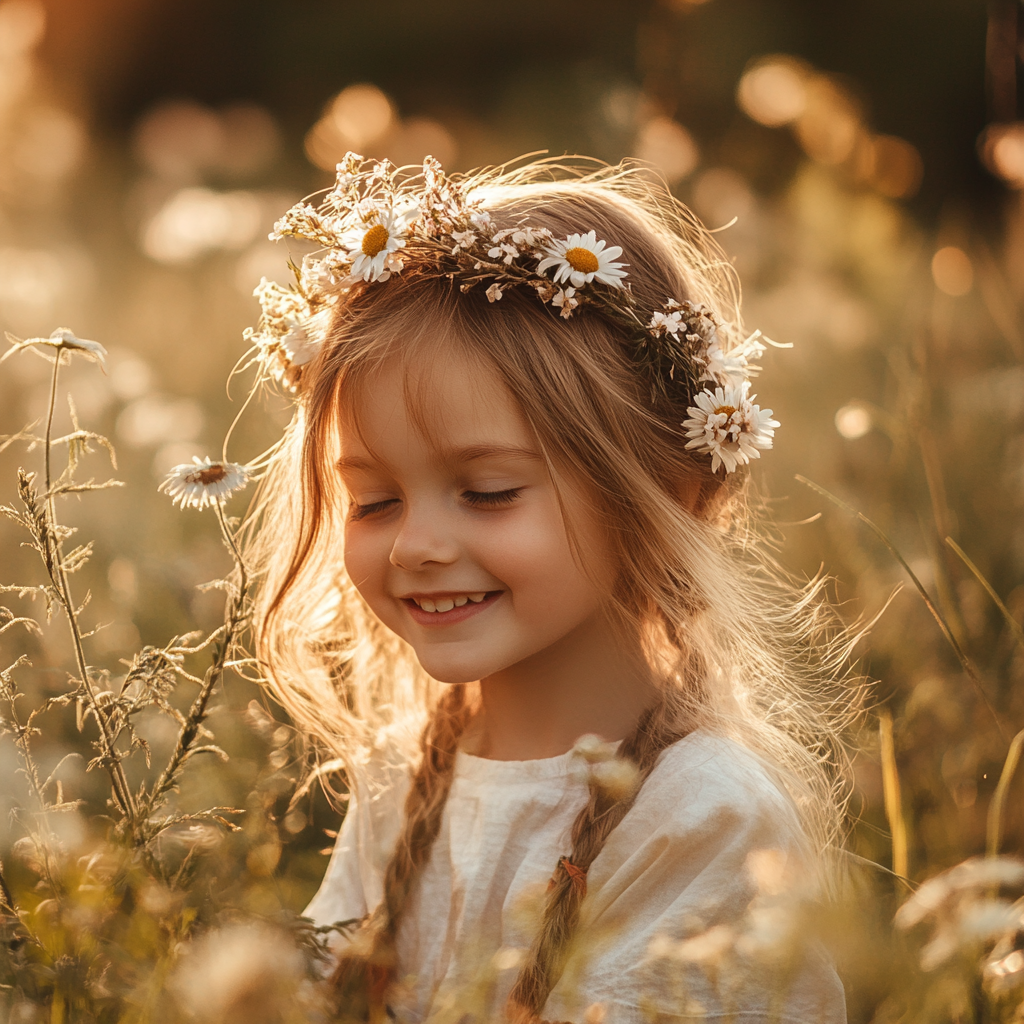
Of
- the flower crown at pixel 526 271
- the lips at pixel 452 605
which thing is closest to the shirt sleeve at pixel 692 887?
the lips at pixel 452 605

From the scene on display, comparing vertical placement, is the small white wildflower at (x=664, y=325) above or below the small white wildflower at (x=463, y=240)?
below

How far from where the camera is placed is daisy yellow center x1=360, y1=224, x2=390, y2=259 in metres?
1.45

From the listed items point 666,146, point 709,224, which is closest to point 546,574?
point 666,146

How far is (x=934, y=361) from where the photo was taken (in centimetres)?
344

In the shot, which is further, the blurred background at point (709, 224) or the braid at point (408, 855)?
the blurred background at point (709, 224)

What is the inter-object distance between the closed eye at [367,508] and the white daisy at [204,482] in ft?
0.59

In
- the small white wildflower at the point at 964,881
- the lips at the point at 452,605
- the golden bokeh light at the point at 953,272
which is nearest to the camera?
the small white wildflower at the point at 964,881

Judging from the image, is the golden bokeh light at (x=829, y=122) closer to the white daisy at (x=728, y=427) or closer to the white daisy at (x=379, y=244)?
the white daisy at (x=728, y=427)

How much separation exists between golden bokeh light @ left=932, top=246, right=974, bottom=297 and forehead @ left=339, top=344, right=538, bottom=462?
2348mm

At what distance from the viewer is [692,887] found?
4.29 feet

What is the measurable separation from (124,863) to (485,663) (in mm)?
543

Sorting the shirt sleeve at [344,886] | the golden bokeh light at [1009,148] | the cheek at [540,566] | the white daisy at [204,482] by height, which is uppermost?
the golden bokeh light at [1009,148]

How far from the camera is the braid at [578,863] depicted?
129 centimetres

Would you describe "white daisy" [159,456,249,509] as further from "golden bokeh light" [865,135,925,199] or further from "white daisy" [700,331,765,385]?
"golden bokeh light" [865,135,925,199]
